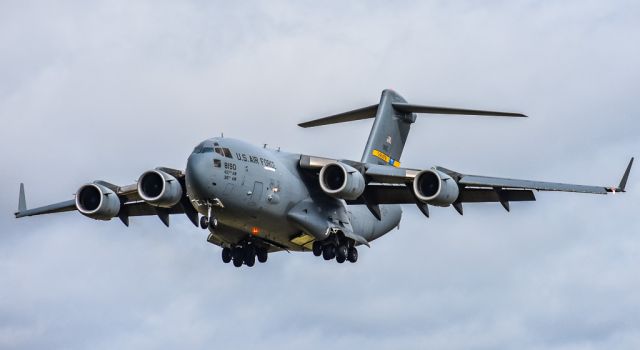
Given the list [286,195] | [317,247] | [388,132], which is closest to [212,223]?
[286,195]

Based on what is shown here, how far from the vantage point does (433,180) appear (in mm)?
30203

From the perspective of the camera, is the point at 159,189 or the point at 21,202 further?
the point at 21,202

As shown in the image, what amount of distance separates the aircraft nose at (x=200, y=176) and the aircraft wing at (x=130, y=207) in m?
2.17

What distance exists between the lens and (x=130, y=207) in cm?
3375

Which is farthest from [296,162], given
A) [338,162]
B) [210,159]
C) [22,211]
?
[22,211]

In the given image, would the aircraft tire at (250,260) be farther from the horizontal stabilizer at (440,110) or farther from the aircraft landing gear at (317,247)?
the horizontal stabilizer at (440,110)

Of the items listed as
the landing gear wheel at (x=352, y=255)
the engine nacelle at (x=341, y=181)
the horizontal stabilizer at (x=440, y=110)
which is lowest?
the landing gear wheel at (x=352, y=255)

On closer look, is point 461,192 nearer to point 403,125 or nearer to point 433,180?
point 433,180

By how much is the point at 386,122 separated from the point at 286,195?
5321 millimetres

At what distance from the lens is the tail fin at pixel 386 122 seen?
113 feet

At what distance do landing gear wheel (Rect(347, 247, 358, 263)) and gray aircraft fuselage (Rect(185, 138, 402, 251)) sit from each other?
21.7 inches

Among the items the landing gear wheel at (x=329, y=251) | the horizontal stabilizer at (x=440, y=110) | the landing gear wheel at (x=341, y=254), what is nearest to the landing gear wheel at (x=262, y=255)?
the landing gear wheel at (x=329, y=251)

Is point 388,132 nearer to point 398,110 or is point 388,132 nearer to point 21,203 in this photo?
point 398,110

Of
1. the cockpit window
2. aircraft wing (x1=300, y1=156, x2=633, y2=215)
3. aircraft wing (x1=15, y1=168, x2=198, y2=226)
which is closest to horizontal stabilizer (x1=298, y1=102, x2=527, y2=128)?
aircraft wing (x1=300, y1=156, x2=633, y2=215)
